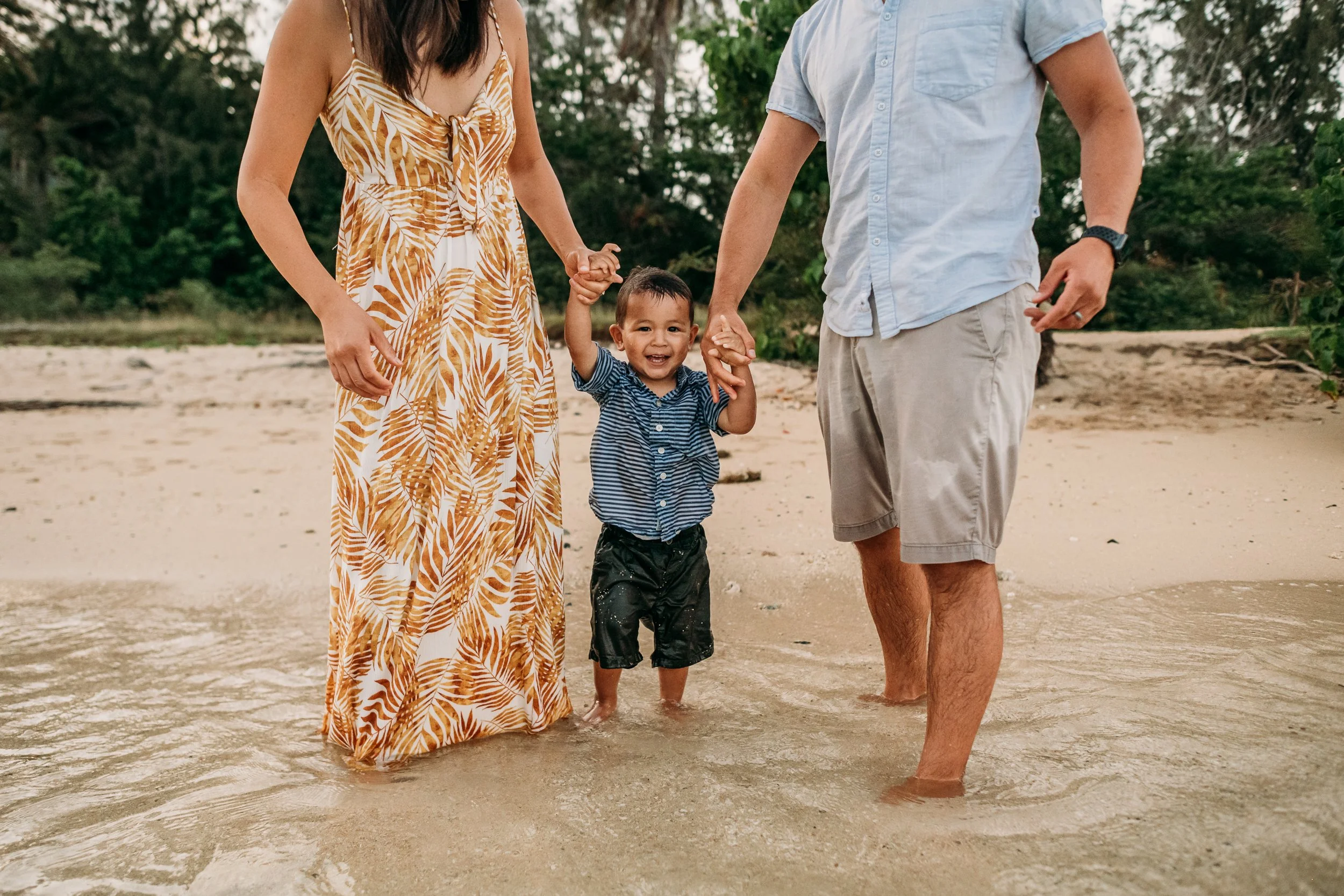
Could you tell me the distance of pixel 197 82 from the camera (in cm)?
2356

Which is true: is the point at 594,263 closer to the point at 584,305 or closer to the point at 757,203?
the point at 584,305

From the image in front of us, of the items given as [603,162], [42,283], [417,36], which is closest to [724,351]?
[417,36]

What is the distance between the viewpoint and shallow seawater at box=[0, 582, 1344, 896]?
2.09 metres

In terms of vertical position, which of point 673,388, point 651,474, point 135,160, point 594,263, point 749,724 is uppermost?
point 135,160

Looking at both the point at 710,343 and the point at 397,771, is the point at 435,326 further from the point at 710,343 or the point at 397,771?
the point at 397,771

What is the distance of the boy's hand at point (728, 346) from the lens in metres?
2.70

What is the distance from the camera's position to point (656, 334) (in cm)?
294

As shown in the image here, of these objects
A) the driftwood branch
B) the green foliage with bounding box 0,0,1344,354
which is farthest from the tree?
the driftwood branch

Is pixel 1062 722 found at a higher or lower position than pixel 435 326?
lower

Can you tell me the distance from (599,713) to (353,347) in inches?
49.4

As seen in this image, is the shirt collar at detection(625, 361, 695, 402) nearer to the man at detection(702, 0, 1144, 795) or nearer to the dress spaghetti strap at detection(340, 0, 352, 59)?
the man at detection(702, 0, 1144, 795)

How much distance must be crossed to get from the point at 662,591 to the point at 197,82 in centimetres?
2429

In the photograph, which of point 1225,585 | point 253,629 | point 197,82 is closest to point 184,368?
point 253,629

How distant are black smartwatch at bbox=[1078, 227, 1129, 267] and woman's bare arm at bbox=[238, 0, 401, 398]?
4.97ft
